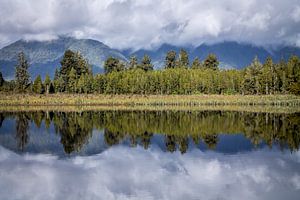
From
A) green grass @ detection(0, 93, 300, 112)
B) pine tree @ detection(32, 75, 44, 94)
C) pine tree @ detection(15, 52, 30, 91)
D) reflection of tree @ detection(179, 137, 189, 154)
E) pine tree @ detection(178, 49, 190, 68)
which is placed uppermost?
pine tree @ detection(178, 49, 190, 68)

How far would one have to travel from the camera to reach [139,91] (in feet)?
388

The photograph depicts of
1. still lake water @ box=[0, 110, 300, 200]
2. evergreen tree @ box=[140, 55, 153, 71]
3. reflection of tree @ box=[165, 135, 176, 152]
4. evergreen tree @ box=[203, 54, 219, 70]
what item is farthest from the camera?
evergreen tree @ box=[140, 55, 153, 71]

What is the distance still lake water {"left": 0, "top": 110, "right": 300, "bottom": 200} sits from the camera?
58.0ft

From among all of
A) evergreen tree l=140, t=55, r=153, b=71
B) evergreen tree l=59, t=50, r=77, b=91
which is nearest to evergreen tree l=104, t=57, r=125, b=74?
evergreen tree l=140, t=55, r=153, b=71

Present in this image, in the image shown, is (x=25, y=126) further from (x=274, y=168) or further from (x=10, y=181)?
(x=274, y=168)

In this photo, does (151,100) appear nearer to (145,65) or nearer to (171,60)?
(145,65)

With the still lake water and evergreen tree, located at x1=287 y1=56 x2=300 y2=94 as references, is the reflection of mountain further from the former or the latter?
evergreen tree, located at x1=287 y1=56 x2=300 y2=94

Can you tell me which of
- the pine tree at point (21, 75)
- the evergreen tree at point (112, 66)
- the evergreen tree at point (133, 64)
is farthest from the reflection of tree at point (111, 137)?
the evergreen tree at point (133, 64)

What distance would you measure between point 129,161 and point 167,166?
2907 millimetres

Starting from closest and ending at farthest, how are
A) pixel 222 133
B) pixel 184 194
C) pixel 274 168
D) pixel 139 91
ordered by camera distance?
1. pixel 184 194
2. pixel 274 168
3. pixel 222 133
4. pixel 139 91

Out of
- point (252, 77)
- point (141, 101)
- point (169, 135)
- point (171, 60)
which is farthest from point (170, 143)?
point (171, 60)

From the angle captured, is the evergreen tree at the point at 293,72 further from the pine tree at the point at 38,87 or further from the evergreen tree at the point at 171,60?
the pine tree at the point at 38,87

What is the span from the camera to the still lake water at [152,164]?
17689 mm

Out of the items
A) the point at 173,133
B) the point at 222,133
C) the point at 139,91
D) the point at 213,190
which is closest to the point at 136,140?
the point at 173,133
